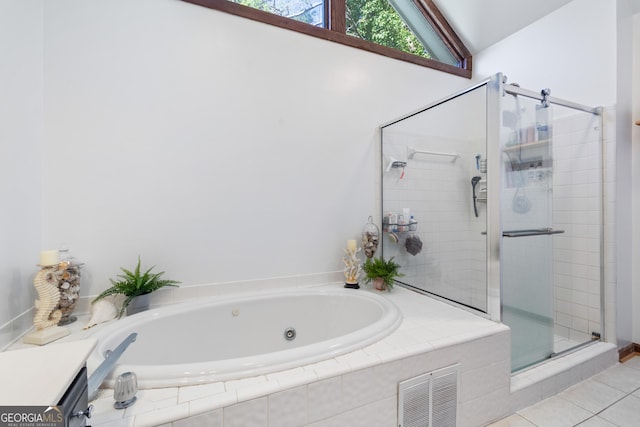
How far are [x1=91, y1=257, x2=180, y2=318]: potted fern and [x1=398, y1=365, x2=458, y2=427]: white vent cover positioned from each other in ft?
4.32

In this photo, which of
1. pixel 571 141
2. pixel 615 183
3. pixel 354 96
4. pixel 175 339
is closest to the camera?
pixel 175 339

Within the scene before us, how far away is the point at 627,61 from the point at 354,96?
182 centimetres

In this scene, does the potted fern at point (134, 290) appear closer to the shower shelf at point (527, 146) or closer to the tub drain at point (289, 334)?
the tub drain at point (289, 334)

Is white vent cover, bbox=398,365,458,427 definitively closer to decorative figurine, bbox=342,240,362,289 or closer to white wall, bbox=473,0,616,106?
decorative figurine, bbox=342,240,362,289

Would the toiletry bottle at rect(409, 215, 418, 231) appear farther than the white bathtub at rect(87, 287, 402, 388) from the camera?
Yes

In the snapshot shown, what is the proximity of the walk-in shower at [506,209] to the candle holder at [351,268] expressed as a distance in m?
0.39

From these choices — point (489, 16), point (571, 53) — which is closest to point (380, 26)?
point (489, 16)

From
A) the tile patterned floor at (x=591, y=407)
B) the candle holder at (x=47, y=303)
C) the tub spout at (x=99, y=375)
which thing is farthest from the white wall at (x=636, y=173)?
the candle holder at (x=47, y=303)

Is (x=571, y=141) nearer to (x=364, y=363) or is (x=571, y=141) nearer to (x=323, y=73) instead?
(x=323, y=73)

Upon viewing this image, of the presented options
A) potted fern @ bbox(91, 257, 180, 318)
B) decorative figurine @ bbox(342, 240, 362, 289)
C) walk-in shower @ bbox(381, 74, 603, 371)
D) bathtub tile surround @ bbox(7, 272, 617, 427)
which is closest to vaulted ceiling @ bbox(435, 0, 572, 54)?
walk-in shower @ bbox(381, 74, 603, 371)

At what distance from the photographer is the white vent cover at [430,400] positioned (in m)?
1.12

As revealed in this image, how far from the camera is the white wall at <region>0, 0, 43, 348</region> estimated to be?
115 centimetres

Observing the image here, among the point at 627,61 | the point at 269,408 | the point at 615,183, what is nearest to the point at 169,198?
the point at 269,408

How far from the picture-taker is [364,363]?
1.04 metres
